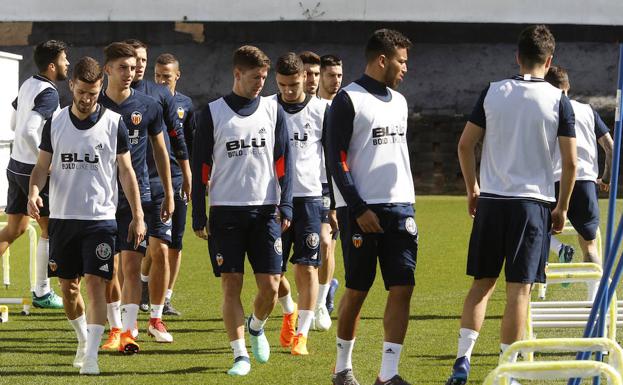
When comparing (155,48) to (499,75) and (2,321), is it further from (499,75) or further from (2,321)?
(2,321)

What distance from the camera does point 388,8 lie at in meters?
26.7

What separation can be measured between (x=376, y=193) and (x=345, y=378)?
1.08 meters

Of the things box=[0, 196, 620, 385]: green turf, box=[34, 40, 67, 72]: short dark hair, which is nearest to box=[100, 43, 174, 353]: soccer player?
box=[0, 196, 620, 385]: green turf

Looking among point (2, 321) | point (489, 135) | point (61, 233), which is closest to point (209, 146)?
point (61, 233)

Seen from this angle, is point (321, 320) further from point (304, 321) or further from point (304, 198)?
point (304, 198)

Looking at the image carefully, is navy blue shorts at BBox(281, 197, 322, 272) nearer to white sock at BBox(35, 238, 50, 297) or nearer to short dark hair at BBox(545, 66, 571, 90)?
short dark hair at BBox(545, 66, 571, 90)

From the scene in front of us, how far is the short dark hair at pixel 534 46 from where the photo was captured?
7.31m

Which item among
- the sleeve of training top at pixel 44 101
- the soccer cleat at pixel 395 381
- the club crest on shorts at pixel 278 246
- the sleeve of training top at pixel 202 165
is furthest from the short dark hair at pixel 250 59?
the sleeve of training top at pixel 44 101

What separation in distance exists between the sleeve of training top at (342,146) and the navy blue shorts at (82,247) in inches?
62.9

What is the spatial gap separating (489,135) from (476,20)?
19.4m

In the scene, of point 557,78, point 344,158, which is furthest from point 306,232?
point 557,78

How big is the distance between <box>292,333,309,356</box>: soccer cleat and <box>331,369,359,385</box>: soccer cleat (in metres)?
1.36

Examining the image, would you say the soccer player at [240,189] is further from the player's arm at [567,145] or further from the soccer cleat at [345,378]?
the player's arm at [567,145]

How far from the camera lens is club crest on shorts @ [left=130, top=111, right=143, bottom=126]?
9.00 meters
